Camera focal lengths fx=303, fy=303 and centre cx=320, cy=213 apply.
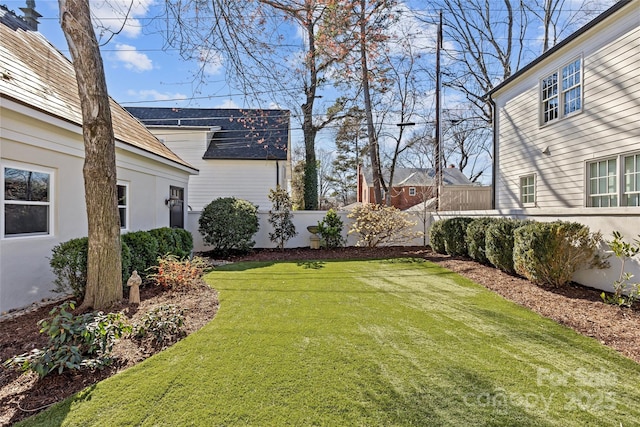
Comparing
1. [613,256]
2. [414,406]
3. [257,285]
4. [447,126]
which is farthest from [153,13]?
[447,126]

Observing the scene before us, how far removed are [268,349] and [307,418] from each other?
45.5 inches

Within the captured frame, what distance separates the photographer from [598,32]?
6727 mm

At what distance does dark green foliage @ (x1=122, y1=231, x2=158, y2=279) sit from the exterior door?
11.7 ft

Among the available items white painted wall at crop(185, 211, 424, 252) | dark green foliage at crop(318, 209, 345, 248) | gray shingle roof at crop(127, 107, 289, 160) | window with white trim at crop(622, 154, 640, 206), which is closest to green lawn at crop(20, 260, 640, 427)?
window with white trim at crop(622, 154, 640, 206)

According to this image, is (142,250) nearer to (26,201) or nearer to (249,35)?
(26,201)

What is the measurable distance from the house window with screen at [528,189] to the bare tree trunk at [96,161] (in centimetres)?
1015

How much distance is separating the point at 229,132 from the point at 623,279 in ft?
52.9

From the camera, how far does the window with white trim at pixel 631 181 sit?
5.98 m

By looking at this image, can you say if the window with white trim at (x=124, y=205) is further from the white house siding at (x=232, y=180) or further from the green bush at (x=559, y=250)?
the green bush at (x=559, y=250)

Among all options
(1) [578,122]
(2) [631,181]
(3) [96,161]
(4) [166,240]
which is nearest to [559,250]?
(2) [631,181]

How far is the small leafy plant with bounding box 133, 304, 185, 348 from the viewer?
3369 mm

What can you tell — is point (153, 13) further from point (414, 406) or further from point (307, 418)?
point (414, 406)

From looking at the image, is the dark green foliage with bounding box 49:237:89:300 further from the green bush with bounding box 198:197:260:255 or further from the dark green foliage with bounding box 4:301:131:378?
the green bush with bounding box 198:197:260:255

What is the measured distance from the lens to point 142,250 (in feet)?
19.2
